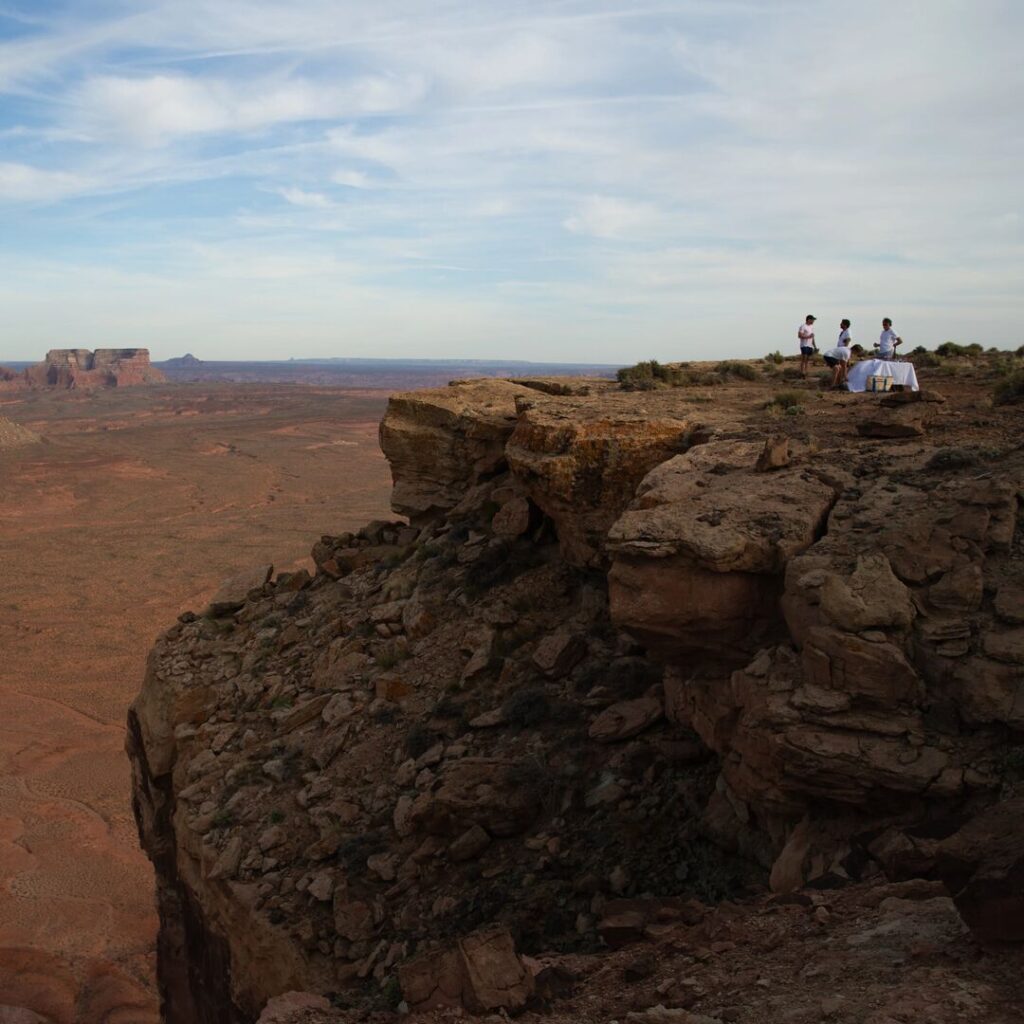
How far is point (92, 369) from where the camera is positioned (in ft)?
533

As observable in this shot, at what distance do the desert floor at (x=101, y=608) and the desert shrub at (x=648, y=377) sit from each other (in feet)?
39.7

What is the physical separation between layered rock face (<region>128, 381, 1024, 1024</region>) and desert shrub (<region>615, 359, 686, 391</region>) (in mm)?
2075

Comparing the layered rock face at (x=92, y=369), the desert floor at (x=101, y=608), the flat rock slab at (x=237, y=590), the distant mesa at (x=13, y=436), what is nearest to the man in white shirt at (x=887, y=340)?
the flat rock slab at (x=237, y=590)

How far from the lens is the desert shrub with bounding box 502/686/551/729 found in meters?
8.25

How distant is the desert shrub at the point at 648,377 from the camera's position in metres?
13.2

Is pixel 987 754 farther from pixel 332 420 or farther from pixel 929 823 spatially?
pixel 332 420

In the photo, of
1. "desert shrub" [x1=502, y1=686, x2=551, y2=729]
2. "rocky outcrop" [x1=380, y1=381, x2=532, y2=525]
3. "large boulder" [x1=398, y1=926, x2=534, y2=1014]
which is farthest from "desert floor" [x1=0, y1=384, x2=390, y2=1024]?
"large boulder" [x1=398, y1=926, x2=534, y2=1014]

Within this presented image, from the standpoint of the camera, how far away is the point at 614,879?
667 cm

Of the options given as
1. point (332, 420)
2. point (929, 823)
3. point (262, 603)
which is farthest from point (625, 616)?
point (332, 420)

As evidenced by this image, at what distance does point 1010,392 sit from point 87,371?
571 feet

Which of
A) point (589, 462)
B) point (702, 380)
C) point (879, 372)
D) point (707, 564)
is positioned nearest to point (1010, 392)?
point (879, 372)

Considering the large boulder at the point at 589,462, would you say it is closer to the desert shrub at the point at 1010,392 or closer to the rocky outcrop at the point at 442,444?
the rocky outcrop at the point at 442,444

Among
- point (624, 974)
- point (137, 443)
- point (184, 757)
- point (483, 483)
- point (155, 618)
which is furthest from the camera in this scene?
point (137, 443)

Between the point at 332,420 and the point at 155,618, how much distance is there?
65.8 metres
